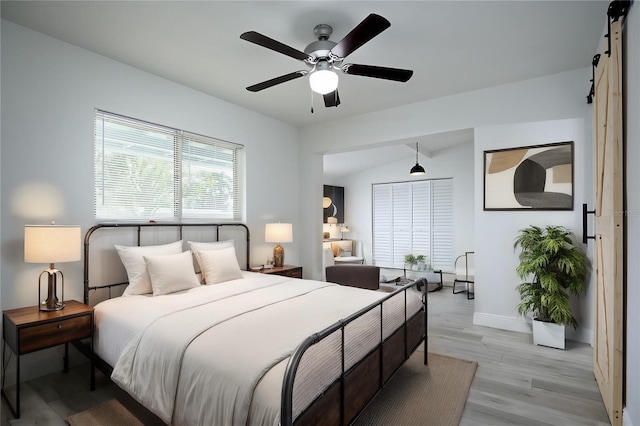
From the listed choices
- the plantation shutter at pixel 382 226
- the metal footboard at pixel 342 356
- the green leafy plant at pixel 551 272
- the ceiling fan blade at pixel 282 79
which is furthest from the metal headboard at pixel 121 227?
the plantation shutter at pixel 382 226

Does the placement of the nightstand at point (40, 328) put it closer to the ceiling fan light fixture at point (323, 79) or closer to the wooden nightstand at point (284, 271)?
the wooden nightstand at point (284, 271)

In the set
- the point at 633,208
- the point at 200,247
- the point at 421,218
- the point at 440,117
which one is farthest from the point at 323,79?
the point at 421,218

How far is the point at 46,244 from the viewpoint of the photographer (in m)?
2.45

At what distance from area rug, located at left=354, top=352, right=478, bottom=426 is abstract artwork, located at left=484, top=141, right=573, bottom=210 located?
6.39ft


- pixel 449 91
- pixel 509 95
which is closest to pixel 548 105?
pixel 509 95

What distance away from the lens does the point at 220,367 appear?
1596 millimetres

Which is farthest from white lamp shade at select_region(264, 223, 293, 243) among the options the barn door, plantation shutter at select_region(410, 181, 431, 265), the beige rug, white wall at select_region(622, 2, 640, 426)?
plantation shutter at select_region(410, 181, 431, 265)

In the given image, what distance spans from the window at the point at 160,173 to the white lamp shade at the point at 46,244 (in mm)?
742

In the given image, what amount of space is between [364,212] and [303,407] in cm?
767

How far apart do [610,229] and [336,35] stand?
248 centimetres

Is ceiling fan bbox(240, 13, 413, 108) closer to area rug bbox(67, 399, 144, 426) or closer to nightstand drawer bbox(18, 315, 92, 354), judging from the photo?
nightstand drawer bbox(18, 315, 92, 354)

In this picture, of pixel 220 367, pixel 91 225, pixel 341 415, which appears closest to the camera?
pixel 220 367

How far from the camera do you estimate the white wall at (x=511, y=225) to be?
3529 millimetres

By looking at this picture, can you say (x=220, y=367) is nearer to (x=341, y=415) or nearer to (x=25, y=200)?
(x=341, y=415)
